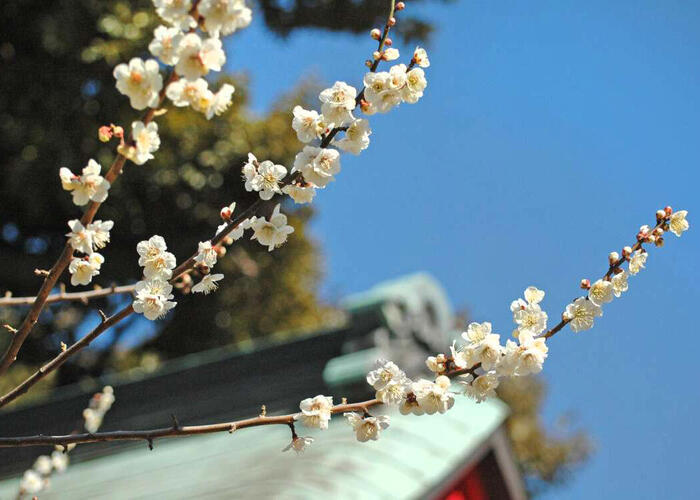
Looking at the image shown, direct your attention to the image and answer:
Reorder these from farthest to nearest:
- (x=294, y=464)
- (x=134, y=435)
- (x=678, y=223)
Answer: (x=294, y=464) < (x=678, y=223) < (x=134, y=435)

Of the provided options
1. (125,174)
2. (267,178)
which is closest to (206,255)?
(267,178)

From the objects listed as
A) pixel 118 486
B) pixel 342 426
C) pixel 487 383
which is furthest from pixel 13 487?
pixel 487 383

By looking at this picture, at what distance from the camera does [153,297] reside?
1.44 metres

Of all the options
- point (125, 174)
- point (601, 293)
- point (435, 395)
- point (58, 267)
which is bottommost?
point (435, 395)

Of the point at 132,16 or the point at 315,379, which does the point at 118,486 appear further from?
the point at 132,16

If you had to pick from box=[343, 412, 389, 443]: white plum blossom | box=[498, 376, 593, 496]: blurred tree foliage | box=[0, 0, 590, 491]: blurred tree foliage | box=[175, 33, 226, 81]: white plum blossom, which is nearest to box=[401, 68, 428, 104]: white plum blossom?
box=[175, 33, 226, 81]: white plum blossom

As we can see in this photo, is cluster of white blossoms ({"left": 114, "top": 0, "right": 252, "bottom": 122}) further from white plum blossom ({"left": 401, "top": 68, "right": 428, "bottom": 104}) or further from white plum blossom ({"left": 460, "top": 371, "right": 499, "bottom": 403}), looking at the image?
white plum blossom ({"left": 460, "top": 371, "right": 499, "bottom": 403})

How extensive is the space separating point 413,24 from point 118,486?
19.3ft

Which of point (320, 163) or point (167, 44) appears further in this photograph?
point (320, 163)

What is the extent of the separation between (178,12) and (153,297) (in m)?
0.52

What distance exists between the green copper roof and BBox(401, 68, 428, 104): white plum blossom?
156 centimetres

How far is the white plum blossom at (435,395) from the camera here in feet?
4.66

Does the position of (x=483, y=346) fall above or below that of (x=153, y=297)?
below

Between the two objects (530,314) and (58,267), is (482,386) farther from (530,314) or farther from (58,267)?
(58,267)
